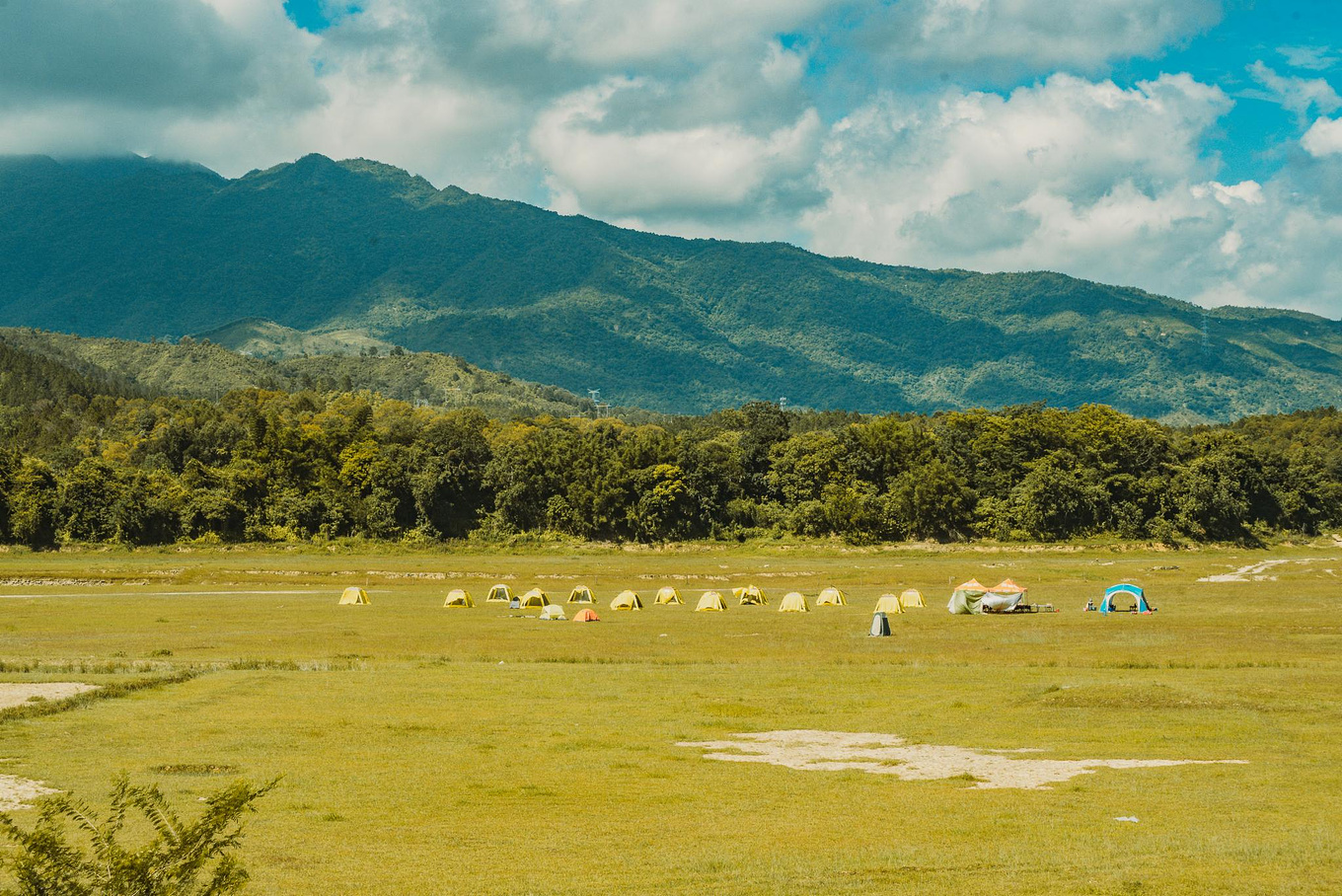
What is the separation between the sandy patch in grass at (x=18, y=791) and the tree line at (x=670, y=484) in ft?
317

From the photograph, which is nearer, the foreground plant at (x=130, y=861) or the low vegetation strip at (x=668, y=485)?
the foreground plant at (x=130, y=861)

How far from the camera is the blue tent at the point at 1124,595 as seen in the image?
6093 cm

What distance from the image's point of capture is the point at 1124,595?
62625mm

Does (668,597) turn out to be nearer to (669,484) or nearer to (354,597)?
(354,597)

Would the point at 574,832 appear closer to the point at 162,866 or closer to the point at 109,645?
the point at 162,866

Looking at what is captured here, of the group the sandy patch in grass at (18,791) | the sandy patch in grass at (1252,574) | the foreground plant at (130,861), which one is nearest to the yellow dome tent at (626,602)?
the sandy patch in grass at (1252,574)

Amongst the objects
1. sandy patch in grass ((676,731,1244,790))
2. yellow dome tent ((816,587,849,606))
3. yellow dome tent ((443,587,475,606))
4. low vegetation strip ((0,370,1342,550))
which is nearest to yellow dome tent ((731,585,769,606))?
yellow dome tent ((816,587,849,606))

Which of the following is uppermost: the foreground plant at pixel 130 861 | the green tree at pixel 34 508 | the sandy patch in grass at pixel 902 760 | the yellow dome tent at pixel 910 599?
the green tree at pixel 34 508

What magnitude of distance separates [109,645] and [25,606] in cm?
2157

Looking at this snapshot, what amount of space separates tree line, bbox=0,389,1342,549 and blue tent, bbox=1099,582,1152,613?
5338cm

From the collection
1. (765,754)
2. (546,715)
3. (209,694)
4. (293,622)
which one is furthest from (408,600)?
(765,754)

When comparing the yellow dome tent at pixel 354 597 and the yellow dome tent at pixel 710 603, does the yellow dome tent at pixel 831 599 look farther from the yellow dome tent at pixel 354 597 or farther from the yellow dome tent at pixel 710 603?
the yellow dome tent at pixel 354 597

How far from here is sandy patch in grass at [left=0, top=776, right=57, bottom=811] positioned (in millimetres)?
18766

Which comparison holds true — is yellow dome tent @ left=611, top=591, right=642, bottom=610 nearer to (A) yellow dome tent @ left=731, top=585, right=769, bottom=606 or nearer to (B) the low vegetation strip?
(A) yellow dome tent @ left=731, top=585, right=769, bottom=606
